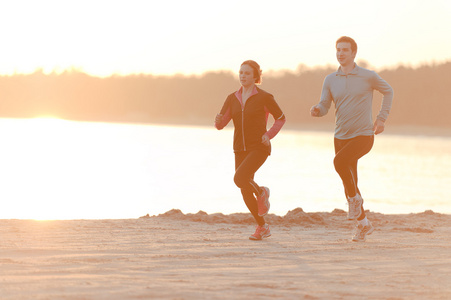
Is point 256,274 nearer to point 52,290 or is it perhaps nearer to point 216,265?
point 216,265

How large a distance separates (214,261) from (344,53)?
2467mm

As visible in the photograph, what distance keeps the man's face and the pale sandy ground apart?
5.64ft

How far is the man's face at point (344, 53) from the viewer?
294 inches

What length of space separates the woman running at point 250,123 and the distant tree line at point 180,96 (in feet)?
179

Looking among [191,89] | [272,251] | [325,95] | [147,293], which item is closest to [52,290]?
[147,293]

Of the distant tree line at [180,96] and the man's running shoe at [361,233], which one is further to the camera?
the distant tree line at [180,96]

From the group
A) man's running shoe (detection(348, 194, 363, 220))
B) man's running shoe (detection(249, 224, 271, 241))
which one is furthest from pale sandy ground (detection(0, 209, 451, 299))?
man's running shoe (detection(348, 194, 363, 220))

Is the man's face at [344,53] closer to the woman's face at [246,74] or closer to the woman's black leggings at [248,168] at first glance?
the woman's face at [246,74]

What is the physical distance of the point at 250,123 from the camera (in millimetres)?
7445

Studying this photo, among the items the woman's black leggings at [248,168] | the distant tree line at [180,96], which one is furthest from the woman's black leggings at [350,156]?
the distant tree line at [180,96]

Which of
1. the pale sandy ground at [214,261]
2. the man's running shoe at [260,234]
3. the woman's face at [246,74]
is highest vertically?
the woman's face at [246,74]

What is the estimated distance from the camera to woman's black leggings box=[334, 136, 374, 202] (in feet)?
24.1

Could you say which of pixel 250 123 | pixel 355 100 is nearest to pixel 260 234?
pixel 250 123

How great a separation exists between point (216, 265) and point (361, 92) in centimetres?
233
